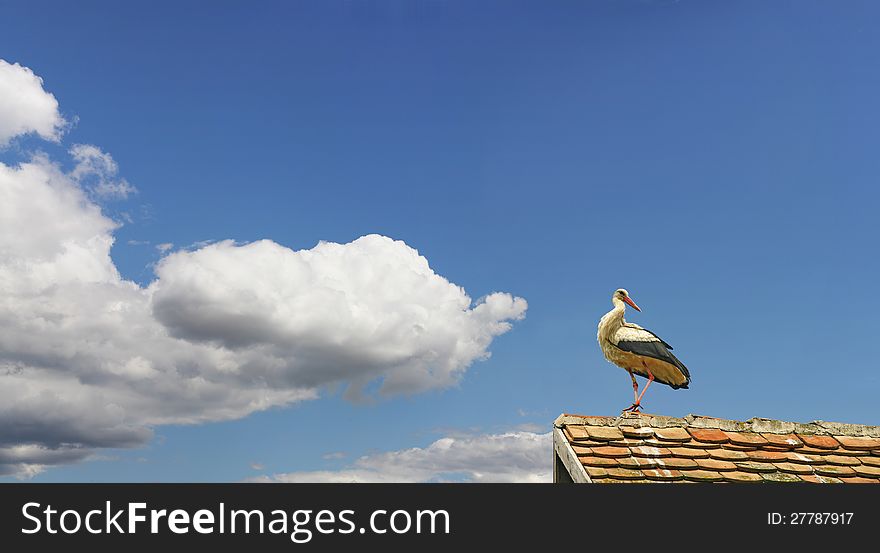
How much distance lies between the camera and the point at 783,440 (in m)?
8.11

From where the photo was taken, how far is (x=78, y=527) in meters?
6.35

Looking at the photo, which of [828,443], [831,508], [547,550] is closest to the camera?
[547,550]

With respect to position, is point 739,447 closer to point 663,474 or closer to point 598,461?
point 663,474

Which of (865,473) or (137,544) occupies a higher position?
(865,473)

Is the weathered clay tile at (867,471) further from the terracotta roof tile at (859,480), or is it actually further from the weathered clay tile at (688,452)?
the weathered clay tile at (688,452)

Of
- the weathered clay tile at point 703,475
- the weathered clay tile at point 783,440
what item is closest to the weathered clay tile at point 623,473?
the weathered clay tile at point 703,475

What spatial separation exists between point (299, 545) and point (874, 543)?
5.12 m

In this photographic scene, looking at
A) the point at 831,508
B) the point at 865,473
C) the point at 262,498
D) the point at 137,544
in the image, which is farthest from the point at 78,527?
the point at 865,473

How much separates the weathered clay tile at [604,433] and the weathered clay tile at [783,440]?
1.85 metres

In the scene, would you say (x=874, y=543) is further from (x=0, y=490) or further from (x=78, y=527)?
(x=0, y=490)

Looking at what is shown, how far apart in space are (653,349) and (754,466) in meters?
4.63

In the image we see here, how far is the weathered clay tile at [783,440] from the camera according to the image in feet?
26.3

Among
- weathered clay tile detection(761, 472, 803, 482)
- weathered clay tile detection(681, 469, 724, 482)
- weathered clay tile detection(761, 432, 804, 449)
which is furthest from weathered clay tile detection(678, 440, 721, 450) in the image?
weathered clay tile detection(761, 432, 804, 449)

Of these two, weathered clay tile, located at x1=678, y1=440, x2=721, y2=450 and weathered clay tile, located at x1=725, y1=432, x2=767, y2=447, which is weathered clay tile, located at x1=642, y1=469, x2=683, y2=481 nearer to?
weathered clay tile, located at x1=678, y1=440, x2=721, y2=450
